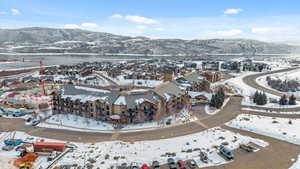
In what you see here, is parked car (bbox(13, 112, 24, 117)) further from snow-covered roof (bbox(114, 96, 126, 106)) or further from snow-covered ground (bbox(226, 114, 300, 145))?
snow-covered ground (bbox(226, 114, 300, 145))

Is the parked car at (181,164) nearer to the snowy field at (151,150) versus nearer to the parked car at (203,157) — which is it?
the snowy field at (151,150)

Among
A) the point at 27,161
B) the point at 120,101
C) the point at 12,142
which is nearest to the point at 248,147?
the point at 120,101

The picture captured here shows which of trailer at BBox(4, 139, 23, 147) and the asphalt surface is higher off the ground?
the asphalt surface

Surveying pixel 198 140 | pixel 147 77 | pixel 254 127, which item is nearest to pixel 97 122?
pixel 198 140

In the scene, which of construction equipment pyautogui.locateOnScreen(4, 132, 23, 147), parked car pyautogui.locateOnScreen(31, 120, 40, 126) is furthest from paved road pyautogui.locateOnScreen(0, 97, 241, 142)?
construction equipment pyautogui.locateOnScreen(4, 132, 23, 147)

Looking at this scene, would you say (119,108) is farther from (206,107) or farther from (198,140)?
(206,107)

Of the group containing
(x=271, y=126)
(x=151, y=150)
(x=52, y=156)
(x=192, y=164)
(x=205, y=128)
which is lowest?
(x=52, y=156)

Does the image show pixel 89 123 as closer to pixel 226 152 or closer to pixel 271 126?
pixel 226 152
